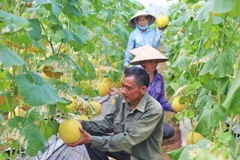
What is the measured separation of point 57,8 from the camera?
2059 millimetres

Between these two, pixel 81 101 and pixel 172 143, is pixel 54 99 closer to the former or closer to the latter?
pixel 81 101

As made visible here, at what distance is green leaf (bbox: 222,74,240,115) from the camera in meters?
0.94

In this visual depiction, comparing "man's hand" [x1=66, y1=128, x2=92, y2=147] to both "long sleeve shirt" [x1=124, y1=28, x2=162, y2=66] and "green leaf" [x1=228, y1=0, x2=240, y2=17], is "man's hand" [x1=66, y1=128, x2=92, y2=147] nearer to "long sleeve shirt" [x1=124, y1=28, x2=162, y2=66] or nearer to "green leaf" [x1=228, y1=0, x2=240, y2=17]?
"green leaf" [x1=228, y1=0, x2=240, y2=17]

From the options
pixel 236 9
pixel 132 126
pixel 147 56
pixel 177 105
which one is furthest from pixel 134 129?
pixel 236 9

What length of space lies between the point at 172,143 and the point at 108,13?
5.67 feet

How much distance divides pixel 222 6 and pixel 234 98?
215 millimetres

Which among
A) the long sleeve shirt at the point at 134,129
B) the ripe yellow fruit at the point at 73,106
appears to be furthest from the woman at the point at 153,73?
the ripe yellow fruit at the point at 73,106

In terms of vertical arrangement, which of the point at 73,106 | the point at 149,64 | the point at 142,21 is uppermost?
the point at 73,106

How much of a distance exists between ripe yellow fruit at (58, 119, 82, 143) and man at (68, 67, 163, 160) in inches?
5.8

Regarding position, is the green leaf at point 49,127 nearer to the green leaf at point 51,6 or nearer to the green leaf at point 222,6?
the green leaf at point 51,6

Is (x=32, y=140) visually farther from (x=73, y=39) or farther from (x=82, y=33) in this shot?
(x=82, y=33)

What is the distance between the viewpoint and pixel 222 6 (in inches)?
36.5

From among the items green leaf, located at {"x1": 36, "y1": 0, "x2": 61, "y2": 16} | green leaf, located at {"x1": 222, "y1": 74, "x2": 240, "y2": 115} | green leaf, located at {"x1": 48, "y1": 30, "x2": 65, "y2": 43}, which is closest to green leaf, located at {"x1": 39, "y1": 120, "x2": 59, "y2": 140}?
green leaf, located at {"x1": 48, "y1": 30, "x2": 65, "y2": 43}

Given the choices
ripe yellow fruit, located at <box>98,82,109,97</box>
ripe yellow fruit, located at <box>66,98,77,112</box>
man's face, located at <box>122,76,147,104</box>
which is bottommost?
ripe yellow fruit, located at <box>98,82,109,97</box>
